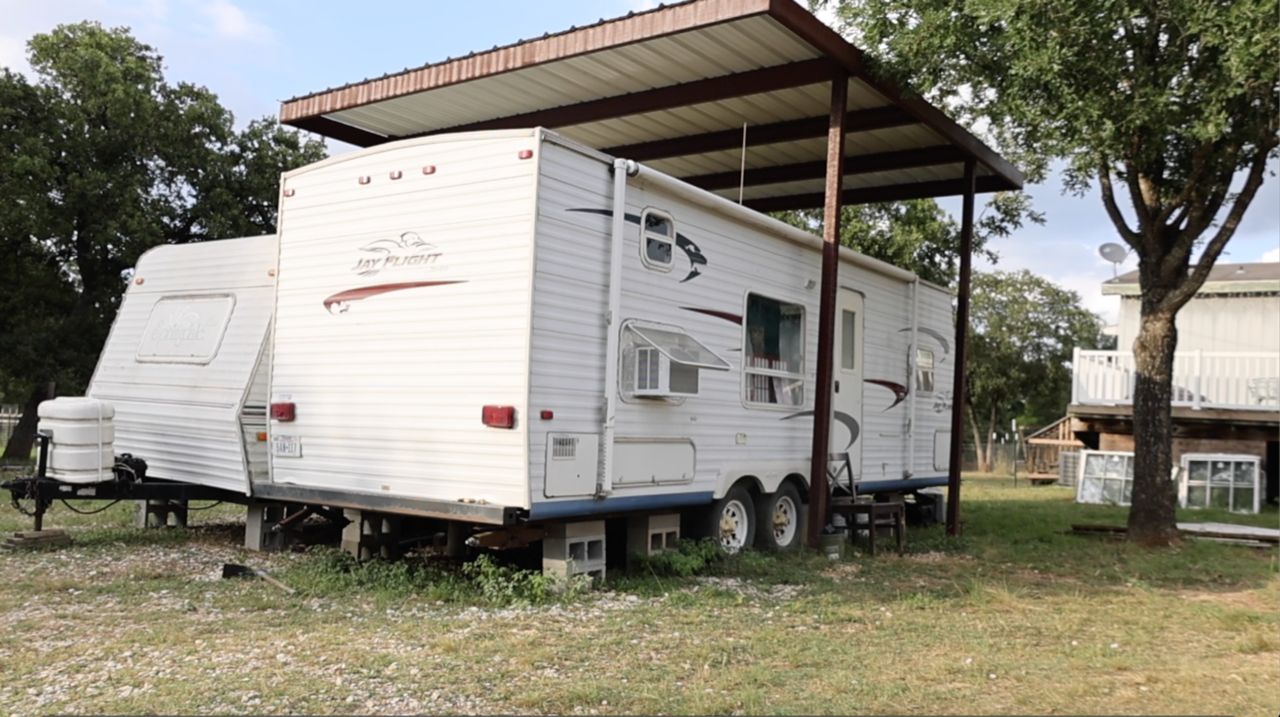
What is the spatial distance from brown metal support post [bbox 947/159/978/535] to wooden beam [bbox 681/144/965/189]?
38cm

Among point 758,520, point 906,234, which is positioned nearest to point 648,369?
point 758,520

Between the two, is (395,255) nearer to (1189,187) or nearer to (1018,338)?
(1189,187)

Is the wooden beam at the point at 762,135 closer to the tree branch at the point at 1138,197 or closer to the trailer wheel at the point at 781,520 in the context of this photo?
the tree branch at the point at 1138,197

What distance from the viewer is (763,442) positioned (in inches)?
364

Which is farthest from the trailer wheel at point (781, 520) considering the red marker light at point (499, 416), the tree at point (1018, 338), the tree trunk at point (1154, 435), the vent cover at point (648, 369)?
the tree at point (1018, 338)

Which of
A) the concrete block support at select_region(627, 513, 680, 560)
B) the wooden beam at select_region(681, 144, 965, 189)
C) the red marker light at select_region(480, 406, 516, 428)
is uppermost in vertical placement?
the wooden beam at select_region(681, 144, 965, 189)

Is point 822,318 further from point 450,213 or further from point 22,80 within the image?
point 22,80

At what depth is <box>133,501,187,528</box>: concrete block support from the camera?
33.5 ft

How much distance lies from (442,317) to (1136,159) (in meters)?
8.15

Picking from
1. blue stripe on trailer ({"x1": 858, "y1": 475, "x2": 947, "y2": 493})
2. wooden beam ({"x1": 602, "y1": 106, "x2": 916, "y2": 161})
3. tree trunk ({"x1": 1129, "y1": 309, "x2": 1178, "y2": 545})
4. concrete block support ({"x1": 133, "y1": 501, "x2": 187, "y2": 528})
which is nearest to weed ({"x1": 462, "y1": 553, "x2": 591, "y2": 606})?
concrete block support ({"x1": 133, "y1": 501, "x2": 187, "y2": 528})

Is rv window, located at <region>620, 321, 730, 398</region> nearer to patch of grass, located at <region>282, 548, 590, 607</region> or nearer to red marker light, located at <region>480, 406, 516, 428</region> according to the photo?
red marker light, located at <region>480, 406, 516, 428</region>

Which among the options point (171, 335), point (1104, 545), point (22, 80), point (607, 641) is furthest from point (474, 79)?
point (22, 80)

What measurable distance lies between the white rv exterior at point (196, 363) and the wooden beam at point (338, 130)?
298 centimetres

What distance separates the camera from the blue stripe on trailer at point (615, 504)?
681cm
